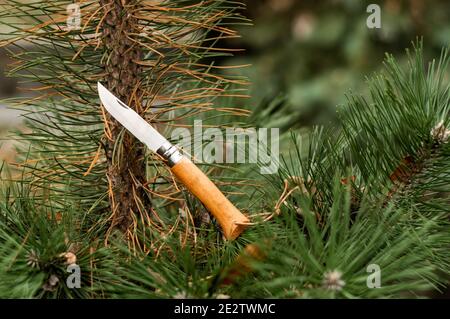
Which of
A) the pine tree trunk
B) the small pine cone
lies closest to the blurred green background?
the pine tree trunk

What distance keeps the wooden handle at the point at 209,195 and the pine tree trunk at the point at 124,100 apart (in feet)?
0.20

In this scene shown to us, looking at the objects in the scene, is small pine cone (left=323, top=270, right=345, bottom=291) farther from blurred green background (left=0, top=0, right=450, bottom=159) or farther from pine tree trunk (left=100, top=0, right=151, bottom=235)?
blurred green background (left=0, top=0, right=450, bottom=159)

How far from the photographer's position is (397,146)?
556mm

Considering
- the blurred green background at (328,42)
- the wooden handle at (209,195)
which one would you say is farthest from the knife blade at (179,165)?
the blurred green background at (328,42)

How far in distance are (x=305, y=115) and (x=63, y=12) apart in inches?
45.6

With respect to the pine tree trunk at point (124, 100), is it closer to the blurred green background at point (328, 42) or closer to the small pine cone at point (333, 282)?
the small pine cone at point (333, 282)

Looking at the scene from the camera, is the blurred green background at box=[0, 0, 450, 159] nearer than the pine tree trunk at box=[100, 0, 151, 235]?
No

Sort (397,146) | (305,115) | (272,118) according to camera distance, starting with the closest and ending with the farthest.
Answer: (397,146)
(272,118)
(305,115)

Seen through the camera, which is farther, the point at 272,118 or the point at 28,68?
the point at 272,118

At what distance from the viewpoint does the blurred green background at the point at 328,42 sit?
5.41 ft

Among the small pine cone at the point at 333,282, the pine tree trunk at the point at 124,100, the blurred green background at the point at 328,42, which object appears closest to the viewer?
the small pine cone at the point at 333,282

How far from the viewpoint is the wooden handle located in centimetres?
51

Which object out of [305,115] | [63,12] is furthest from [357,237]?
[305,115]
